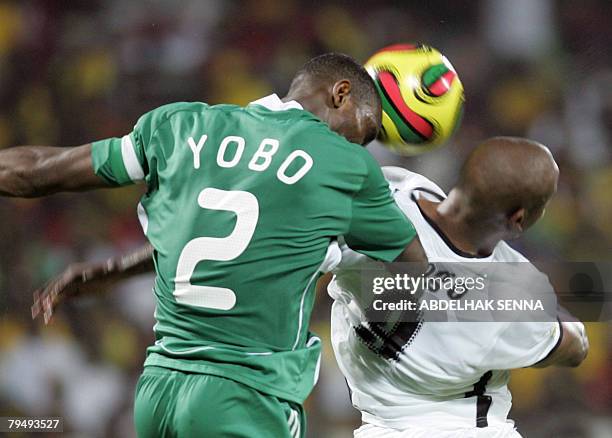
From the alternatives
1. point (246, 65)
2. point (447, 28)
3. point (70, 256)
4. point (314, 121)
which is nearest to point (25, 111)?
point (70, 256)

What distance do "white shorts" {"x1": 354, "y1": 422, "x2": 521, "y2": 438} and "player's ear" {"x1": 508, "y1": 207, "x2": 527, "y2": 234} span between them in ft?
1.18

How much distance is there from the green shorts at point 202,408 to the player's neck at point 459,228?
19.1 inches

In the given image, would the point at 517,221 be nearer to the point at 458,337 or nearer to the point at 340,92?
the point at 458,337

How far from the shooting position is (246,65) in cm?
274

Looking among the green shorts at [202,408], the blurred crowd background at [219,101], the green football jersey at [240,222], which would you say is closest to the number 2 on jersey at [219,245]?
the green football jersey at [240,222]

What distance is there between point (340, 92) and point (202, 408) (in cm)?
57

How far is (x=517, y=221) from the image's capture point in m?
1.65

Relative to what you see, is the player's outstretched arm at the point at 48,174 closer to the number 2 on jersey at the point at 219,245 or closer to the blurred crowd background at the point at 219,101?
the number 2 on jersey at the point at 219,245

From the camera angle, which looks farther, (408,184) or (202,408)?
(408,184)

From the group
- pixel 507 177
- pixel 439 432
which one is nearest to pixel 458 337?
pixel 439 432

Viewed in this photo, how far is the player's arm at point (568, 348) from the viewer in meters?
1.70

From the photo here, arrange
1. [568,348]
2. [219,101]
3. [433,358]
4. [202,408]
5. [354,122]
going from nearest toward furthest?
[202,408] < [354,122] < [433,358] < [568,348] < [219,101]

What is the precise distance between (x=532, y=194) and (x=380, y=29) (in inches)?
45.1

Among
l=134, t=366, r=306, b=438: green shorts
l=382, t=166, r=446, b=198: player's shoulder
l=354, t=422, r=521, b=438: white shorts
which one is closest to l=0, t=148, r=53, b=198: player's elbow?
l=134, t=366, r=306, b=438: green shorts
